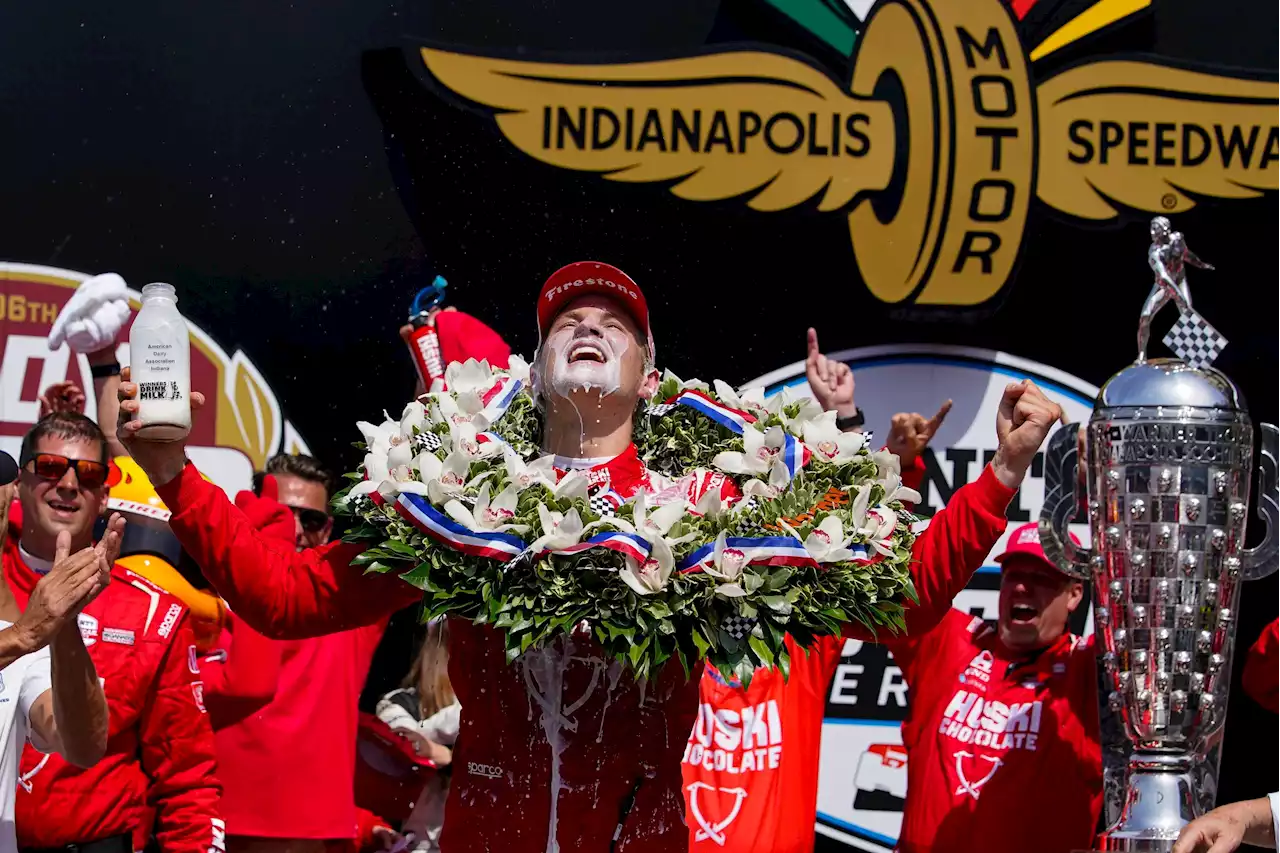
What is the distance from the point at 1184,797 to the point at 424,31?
10.6ft

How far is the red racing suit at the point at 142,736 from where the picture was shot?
3.85m

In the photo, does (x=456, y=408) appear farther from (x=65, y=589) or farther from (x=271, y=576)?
(x=65, y=589)

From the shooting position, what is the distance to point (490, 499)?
2.78 m

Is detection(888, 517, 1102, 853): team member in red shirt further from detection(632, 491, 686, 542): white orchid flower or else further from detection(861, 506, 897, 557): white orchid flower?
detection(632, 491, 686, 542): white orchid flower

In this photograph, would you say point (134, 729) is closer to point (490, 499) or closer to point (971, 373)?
point (490, 499)

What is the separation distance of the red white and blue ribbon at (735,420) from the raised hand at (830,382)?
1.27 metres

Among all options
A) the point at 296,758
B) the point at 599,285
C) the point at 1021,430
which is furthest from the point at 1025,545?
the point at 296,758

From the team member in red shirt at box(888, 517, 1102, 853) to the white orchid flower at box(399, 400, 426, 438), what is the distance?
1676 millimetres

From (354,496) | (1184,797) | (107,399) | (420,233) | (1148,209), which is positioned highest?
(1148,209)

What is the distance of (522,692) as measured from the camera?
288cm

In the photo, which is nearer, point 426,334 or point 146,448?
point 146,448

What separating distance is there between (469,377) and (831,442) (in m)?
0.74

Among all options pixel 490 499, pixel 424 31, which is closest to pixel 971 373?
pixel 424 31

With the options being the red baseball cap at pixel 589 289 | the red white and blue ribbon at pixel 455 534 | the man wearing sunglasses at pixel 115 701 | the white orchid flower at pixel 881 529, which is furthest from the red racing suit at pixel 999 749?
the man wearing sunglasses at pixel 115 701
